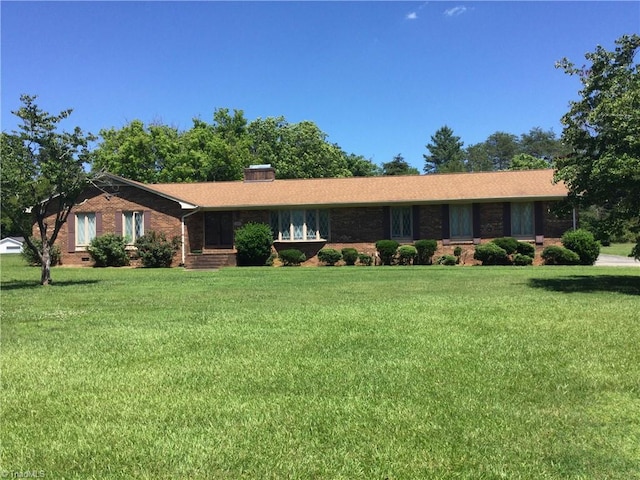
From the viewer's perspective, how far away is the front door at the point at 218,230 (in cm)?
2602

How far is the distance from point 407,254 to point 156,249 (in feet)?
36.9

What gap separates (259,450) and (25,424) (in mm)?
2031

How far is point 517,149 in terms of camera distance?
269ft

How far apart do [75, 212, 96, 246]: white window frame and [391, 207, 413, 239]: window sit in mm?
14132

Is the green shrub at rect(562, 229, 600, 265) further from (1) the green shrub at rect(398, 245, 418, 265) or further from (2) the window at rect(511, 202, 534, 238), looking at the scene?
(1) the green shrub at rect(398, 245, 418, 265)

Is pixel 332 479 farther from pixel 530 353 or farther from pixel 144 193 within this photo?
pixel 144 193

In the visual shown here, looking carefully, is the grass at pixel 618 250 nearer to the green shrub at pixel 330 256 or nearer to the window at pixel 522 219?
the window at pixel 522 219

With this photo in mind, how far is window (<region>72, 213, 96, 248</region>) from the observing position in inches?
998

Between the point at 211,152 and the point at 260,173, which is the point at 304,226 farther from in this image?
the point at 211,152

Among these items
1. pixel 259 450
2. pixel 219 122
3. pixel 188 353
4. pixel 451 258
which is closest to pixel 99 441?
pixel 259 450

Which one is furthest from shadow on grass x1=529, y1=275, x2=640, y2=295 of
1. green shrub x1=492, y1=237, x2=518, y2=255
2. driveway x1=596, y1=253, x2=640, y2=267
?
green shrub x1=492, y1=237, x2=518, y2=255

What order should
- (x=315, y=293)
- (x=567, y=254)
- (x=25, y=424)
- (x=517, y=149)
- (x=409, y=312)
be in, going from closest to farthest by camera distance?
(x=25, y=424)
(x=409, y=312)
(x=315, y=293)
(x=567, y=254)
(x=517, y=149)

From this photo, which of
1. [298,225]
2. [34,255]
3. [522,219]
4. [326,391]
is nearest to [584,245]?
[522,219]

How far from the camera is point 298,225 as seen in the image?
2530 centimetres
